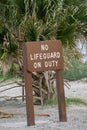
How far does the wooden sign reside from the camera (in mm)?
9195

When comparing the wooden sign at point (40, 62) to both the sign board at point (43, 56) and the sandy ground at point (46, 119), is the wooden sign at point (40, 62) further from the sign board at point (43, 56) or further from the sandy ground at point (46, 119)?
the sandy ground at point (46, 119)

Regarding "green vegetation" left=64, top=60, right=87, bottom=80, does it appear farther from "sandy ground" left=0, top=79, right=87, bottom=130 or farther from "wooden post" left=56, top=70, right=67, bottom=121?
"wooden post" left=56, top=70, right=67, bottom=121

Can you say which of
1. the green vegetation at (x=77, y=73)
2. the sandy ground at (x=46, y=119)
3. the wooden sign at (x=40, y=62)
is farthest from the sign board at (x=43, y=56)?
the green vegetation at (x=77, y=73)

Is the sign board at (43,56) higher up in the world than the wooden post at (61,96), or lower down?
higher up

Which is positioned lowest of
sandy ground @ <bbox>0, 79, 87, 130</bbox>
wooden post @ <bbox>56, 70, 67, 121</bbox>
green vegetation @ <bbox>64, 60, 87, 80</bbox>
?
sandy ground @ <bbox>0, 79, 87, 130</bbox>

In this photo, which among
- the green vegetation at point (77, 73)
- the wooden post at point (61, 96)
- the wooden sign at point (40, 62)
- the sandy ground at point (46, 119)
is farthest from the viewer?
the green vegetation at point (77, 73)

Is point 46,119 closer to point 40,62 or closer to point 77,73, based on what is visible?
point 40,62

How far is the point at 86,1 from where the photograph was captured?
12000mm

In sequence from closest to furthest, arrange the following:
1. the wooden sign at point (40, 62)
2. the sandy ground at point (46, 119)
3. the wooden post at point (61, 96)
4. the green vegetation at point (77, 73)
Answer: the sandy ground at point (46, 119) → the wooden sign at point (40, 62) → the wooden post at point (61, 96) → the green vegetation at point (77, 73)

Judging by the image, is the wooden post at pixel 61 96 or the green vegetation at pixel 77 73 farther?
the green vegetation at pixel 77 73

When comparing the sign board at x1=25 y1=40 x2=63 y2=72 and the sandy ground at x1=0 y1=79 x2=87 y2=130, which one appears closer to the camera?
the sandy ground at x1=0 y1=79 x2=87 y2=130

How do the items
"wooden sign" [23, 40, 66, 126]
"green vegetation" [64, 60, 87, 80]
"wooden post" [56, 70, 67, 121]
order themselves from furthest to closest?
1. "green vegetation" [64, 60, 87, 80]
2. "wooden post" [56, 70, 67, 121]
3. "wooden sign" [23, 40, 66, 126]

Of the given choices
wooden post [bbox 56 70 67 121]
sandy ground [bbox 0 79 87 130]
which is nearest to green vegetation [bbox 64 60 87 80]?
sandy ground [bbox 0 79 87 130]

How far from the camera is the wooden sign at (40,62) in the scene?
362 inches
